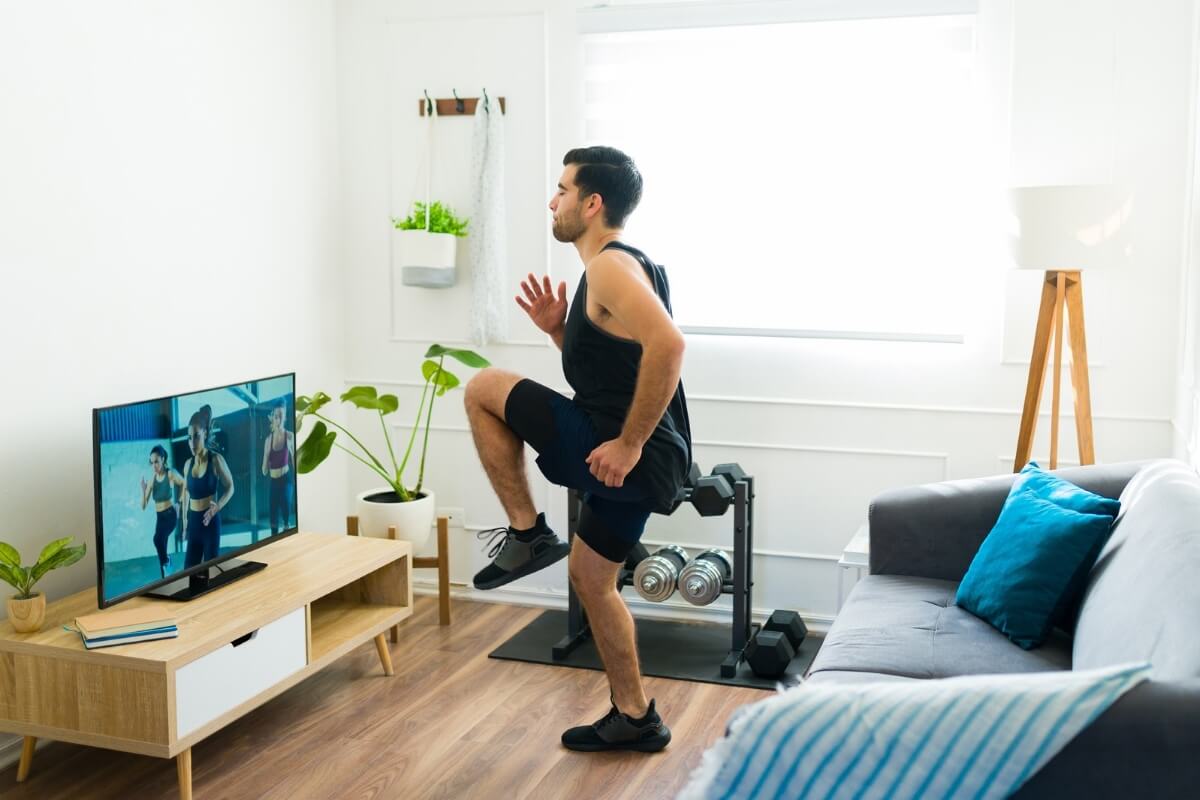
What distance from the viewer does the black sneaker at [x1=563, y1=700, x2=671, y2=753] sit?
317 cm

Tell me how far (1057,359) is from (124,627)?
280 centimetres

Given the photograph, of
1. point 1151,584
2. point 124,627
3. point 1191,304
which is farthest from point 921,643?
point 124,627

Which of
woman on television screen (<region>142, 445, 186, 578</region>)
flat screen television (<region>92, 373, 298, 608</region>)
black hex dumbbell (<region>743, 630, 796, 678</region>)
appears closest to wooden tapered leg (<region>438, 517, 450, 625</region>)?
flat screen television (<region>92, 373, 298, 608</region>)

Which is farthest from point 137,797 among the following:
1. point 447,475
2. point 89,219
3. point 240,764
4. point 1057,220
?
point 1057,220

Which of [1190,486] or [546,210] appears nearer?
[1190,486]

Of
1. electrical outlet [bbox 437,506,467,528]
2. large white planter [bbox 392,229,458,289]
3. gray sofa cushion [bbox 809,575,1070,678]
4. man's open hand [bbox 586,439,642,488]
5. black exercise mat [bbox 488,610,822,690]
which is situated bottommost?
black exercise mat [bbox 488,610,822,690]

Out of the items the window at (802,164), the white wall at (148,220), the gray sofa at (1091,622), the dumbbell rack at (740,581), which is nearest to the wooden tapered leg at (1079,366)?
the gray sofa at (1091,622)

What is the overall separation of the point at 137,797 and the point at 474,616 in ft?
5.54

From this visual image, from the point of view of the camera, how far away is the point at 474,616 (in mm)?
4426

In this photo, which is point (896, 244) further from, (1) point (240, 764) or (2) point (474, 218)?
(1) point (240, 764)

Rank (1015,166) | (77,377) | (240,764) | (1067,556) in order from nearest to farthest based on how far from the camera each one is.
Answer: (1067,556) < (240,764) < (77,377) < (1015,166)

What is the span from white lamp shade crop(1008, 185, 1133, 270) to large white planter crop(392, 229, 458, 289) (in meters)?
2.09

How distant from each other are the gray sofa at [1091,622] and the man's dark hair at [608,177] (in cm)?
116

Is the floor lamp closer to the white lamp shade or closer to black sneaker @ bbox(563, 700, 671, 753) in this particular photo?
the white lamp shade
